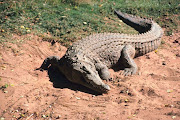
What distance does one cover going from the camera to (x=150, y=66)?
6082mm

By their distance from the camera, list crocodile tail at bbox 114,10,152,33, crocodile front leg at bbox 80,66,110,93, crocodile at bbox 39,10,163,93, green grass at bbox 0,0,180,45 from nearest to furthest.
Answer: crocodile front leg at bbox 80,66,110,93 → crocodile at bbox 39,10,163,93 → green grass at bbox 0,0,180,45 → crocodile tail at bbox 114,10,152,33

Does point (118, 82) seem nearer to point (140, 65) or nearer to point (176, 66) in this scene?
point (140, 65)

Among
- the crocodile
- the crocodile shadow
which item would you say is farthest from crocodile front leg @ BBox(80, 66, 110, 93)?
the crocodile shadow

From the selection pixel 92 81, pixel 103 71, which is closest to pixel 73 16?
pixel 103 71

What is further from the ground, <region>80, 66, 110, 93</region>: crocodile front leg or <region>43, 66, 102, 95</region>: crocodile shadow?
<region>80, 66, 110, 93</region>: crocodile front leg

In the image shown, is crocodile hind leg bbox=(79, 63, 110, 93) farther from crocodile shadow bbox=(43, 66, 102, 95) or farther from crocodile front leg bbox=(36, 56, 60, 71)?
crocodile front leg bbox=(36, 56, 60, 71)

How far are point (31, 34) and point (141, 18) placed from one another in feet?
14.6

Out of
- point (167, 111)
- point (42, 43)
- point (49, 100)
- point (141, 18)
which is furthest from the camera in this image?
point (141, 18)

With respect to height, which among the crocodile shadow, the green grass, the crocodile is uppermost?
the green grass

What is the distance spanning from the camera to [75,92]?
16.0ft

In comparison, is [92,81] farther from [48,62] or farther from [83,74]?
[48,62]

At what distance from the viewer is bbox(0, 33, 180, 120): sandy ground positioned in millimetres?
4043

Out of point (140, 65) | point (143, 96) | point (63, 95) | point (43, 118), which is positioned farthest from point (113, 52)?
point (43, 118)

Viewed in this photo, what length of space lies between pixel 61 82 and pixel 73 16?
3.44 metres
